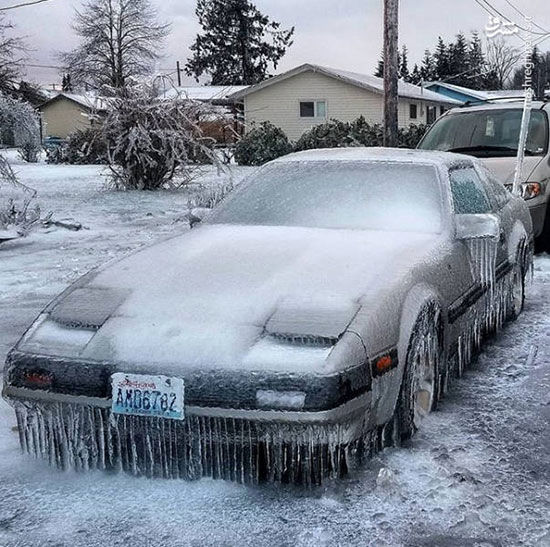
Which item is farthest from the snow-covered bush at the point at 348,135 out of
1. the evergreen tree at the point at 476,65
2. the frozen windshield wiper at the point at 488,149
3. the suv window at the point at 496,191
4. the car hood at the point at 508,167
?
the evergreen tree at the point at 476,65

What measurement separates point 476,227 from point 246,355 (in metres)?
1.84

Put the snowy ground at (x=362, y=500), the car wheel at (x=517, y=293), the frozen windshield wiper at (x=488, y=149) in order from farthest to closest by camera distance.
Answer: the frozen windshield wiper at (x=488, y=149) < the car wheel at (x=517, y=293) < the snowy ground at (x=362, y=500)

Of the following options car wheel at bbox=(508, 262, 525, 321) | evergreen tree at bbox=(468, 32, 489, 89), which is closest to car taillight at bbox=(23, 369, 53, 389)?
car wheel at bbox=(508, 262, 525, 321)

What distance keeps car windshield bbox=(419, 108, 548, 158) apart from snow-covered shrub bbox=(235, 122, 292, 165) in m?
19.1

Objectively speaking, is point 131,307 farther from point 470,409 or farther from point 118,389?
point 470,409

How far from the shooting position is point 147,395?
290 centimetres

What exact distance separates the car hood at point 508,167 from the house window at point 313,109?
1080 inches

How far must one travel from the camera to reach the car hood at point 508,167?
26.9 ft

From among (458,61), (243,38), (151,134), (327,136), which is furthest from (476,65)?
(151,134)

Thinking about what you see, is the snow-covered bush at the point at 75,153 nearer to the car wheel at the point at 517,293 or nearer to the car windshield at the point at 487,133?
the car windshield at the point at 487,133

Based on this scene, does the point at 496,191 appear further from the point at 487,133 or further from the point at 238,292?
the point at 487,133

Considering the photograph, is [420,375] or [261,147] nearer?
[420,375]

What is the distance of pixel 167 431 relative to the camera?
293cm

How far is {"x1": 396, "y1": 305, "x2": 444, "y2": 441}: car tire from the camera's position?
3.35 m
